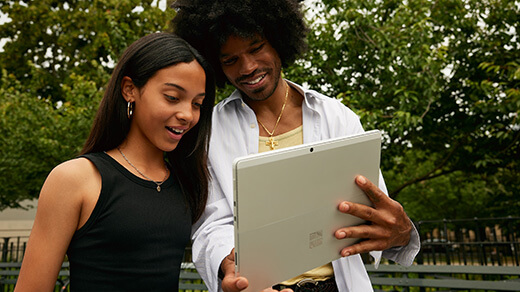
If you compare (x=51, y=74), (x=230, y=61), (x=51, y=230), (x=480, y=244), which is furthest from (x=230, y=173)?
(x=51, y=74)

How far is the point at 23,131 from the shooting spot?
7.95 metres

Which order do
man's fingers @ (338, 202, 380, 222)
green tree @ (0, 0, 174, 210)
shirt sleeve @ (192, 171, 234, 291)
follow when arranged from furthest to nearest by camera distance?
1. green tree @ (0, 0, 174, 210)
2. shirt sleeve @ (192, 171, 234, 291)
3. man's fingers @ (338, 202, 380, 222)

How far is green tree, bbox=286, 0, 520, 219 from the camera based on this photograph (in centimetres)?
622

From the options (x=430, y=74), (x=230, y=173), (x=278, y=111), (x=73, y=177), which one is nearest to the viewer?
(x=73, y=177)

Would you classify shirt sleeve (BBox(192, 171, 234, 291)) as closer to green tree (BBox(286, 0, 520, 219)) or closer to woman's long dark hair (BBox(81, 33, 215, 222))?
woman's long dark hair (BBox(81, 33, 215, 222))

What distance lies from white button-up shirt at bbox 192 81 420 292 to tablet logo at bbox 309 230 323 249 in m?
0.33

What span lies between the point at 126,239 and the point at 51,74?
47.9ft

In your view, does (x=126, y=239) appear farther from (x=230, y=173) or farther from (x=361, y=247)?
(x=361, y=247)

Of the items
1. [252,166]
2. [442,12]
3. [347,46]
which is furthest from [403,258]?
[442,12]

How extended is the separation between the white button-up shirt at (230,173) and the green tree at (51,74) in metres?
5.20

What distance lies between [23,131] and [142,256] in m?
7.17

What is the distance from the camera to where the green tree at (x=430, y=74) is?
20.4 ft

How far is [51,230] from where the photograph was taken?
161 cm

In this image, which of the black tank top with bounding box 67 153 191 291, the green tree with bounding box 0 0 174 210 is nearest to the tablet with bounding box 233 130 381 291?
the black tank top with bounding box 67 153 191 291
